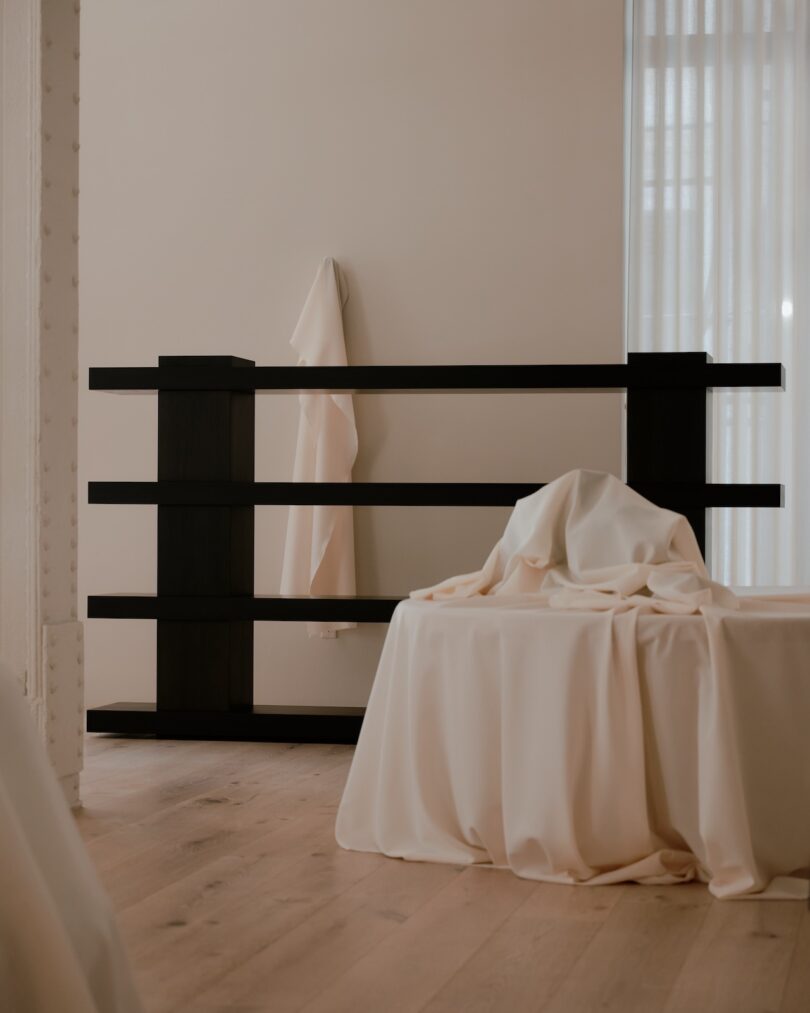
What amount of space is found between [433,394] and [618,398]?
70cm

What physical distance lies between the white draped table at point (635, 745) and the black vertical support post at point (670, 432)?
162 cm

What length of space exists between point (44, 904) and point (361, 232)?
4.22 meters

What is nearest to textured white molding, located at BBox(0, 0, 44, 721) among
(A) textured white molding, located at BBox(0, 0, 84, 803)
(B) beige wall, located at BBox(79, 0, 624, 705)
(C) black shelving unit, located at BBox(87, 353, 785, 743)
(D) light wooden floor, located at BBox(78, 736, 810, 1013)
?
(A) textured white molding, located at BBox(0, 0, 84, 803)

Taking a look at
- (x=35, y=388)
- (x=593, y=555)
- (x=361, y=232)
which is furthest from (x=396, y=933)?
(x=361, y=232)

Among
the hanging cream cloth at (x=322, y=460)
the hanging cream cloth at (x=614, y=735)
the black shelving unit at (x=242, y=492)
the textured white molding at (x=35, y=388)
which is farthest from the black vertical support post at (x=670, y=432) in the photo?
the textured white molding at (x=35, y=388)

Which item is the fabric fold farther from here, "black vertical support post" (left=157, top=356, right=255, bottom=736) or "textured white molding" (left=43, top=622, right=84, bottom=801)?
"black vertical support post" (left=157, top=356, right=255, bottom=736)

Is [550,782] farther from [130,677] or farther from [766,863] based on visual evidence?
[130,677]

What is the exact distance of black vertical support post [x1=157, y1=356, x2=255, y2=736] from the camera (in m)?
4.59

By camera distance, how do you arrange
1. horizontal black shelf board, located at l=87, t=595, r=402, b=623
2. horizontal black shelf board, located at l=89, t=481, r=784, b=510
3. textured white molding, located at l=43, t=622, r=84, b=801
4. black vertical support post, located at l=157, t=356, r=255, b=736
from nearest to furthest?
textured white molding, located at l=43, t=622, r=84, b=801 < horizontal black shelf board, located at l=89, t=481, r=784, b=510 < horizontal black shelf board, located at l=87, t=595, r=402, b=623 < black vertical support post, located at l=157, t=356, r=255, b=736

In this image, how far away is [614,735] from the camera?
269 cm

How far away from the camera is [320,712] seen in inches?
182

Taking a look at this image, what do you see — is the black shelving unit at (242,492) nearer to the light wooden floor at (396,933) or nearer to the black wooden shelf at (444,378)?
the black wooden shelf at (444,378)

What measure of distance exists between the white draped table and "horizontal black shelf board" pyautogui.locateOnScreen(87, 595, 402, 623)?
5.22 ft

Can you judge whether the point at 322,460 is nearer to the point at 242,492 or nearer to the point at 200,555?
the point at 242,492
